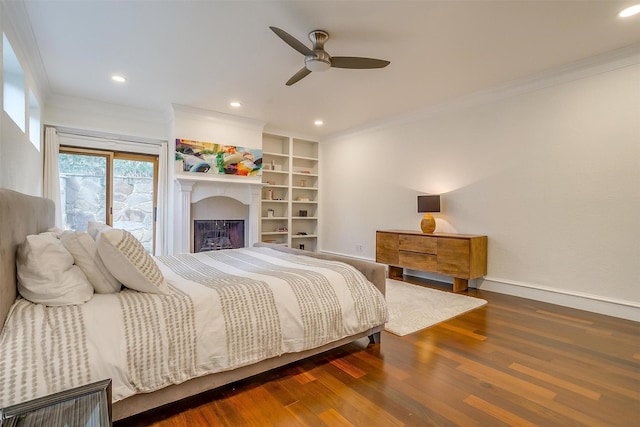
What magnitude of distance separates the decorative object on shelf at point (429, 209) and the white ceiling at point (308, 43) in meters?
1.44

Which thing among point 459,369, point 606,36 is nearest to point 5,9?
point 459,369

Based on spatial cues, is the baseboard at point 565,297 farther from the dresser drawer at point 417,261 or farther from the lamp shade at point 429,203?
the lamp shade at point 429,203

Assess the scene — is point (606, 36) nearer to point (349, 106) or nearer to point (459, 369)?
point (349, 106)

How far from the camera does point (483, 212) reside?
4141 millimetres

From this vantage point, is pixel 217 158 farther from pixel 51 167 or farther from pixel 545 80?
pixel 545 80

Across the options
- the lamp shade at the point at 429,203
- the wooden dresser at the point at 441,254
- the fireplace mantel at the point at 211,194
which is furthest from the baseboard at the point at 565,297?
the fireplace mantel at the point at 211,194

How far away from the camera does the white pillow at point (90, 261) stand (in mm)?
1587

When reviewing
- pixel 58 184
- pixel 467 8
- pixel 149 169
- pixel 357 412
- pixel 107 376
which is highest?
pixel 467 8

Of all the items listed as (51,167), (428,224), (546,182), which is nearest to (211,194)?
(51,167)

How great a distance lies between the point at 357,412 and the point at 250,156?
15.0 ft

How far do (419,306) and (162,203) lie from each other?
170 inches

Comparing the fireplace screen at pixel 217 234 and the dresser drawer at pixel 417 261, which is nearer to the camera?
the dresser drawer at pixel 417 261

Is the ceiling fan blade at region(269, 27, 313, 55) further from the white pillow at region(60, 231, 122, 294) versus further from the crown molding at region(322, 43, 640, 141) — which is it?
the crown molding at region(322, 43, 640, 141)

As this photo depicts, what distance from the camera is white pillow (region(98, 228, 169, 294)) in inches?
60.1
